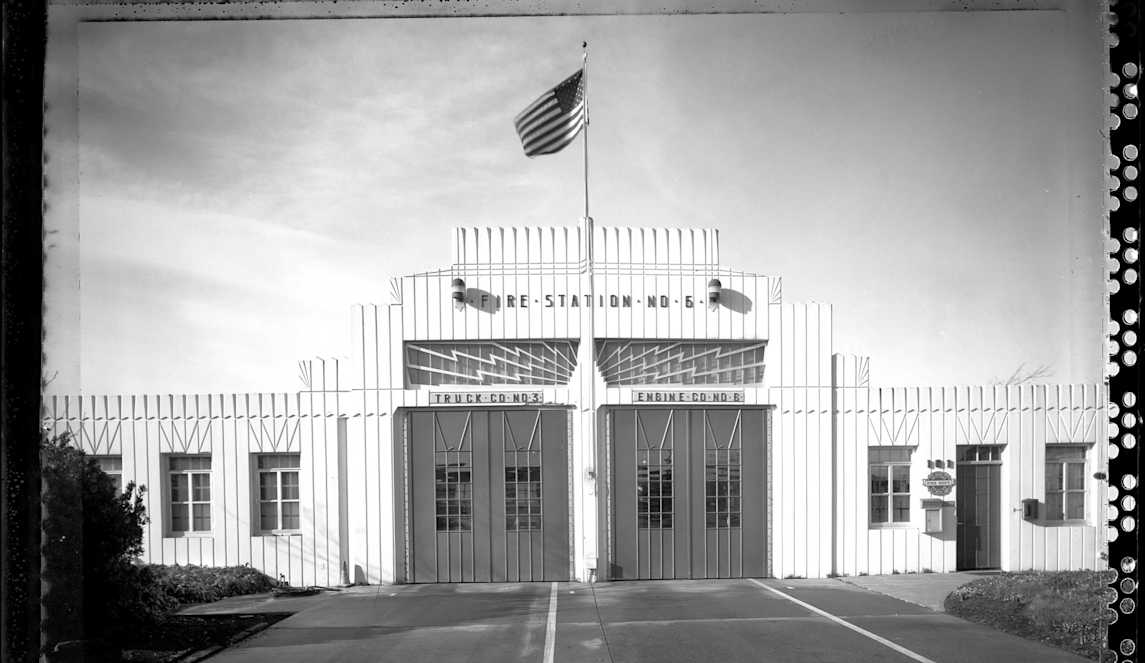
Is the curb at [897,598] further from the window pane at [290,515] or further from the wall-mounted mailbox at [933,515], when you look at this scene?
the window pane at [290,515]

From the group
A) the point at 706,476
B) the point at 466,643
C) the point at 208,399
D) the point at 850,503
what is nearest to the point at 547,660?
the point at 466,643

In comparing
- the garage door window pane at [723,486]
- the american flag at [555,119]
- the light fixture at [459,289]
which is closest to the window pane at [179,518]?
the light fixture at [459,289]

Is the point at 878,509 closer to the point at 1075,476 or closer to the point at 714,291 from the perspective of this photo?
the point at 1075,476

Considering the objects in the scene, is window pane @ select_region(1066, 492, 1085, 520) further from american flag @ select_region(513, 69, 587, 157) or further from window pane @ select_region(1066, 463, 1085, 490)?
american flag @ select_region(513, 69, 587, 157)

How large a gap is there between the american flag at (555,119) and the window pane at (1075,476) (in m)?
10.1

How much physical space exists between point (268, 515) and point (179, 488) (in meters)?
1.31

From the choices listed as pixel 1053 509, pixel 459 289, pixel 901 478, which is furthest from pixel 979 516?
pixel 459 289

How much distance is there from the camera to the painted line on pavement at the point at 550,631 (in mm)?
5876

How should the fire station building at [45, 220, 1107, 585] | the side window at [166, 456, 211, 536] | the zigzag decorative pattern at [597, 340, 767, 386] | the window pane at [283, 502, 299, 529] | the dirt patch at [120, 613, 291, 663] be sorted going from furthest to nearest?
1. the zigzag decorative pattern at [597, 340, 767, 386]
2. the fire station building at [45, 220, 1107, 585]
3. the window pane at [283, 502, 299, 529]
4. the side window at [166, 456, 211, 536]
5. the dirt patch at [120, 613, 291, 663]

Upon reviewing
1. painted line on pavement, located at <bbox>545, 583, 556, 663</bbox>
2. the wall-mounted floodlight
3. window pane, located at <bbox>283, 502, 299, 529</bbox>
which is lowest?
painted line on pavement, located at <bbox>545, 583, 556, 663</bbox>

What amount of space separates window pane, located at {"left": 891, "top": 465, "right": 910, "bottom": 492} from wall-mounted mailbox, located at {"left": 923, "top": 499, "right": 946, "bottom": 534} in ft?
1.26

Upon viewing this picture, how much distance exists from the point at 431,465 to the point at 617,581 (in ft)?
12.4

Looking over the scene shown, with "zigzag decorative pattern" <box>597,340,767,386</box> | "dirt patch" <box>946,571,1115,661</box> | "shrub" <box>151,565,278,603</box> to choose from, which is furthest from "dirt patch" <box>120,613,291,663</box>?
"dirt patch" <box>946,571,1115,661</box>

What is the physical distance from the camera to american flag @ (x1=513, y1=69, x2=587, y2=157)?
21.8ft
